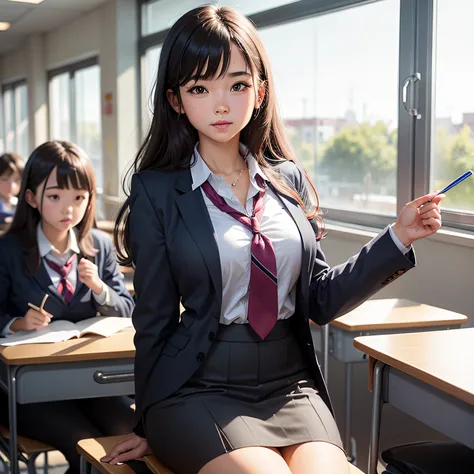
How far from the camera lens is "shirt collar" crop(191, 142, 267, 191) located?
1684 mm

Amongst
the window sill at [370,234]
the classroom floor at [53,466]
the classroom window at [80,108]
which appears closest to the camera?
the window sill at [370,234]

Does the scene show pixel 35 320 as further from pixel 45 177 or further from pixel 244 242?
pixel 244 242

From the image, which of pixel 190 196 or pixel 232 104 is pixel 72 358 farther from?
pixel 232 104

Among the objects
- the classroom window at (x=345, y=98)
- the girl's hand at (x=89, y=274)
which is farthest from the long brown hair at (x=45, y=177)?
the classroom window at (x=345, y=98)

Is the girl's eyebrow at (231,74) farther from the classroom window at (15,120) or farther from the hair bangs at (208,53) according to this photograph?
the classroom window at (15,120)

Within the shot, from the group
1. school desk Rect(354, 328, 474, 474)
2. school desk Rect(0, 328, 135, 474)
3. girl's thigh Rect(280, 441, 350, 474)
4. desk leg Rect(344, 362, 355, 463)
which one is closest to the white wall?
desk leg Rect(344, 362, 355, 463)

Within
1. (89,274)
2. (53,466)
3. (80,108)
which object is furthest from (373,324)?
(80,108)

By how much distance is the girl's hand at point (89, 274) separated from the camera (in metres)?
2.49

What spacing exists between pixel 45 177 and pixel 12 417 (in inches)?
33.4

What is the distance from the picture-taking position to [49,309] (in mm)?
2531

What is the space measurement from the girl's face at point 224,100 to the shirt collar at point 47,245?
109 centimetres

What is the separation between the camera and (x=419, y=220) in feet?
5.19

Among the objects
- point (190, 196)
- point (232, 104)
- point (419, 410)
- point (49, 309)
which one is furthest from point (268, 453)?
point (49, 309)

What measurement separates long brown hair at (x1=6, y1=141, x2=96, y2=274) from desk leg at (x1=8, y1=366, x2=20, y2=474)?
61 centimetres
